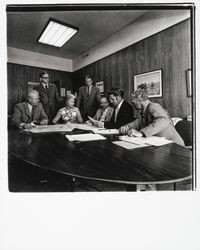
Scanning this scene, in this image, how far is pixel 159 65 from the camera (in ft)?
6.45

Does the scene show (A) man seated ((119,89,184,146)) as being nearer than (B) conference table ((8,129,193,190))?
No

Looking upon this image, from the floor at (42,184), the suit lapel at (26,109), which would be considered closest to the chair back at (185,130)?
the floor at (42,184)

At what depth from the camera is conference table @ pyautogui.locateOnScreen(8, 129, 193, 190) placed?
695 millimetres

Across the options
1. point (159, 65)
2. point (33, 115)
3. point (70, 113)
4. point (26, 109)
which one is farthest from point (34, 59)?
point (159, 65)

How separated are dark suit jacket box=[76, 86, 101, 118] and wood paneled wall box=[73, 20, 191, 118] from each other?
18 cm

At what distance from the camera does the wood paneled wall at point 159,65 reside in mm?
1292

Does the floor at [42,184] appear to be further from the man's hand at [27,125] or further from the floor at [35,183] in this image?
the man's hand at [27,125]

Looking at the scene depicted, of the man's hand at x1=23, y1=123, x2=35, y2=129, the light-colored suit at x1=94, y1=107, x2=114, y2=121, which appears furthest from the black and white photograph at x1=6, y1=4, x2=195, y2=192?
the light-colored suit at x1=94, y1=107, x2=114, y2=121

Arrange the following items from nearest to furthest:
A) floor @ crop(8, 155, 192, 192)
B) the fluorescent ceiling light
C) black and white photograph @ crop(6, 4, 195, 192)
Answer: black and white photograph @ crop(6, 4, 195, 192), floor @ crop(8, 155, 192, 192), the fluorescent ceiling light

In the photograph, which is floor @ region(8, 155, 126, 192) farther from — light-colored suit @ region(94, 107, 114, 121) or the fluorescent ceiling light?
light-colored suit @ region(94, 107, 114, 121)

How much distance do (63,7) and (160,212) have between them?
1424 mm

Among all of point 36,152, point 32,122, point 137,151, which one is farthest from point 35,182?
point 32,122

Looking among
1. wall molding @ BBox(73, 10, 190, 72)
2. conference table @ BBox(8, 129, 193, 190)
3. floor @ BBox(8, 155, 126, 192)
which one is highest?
wall molding @ BBox(73, 10, 190, 72)

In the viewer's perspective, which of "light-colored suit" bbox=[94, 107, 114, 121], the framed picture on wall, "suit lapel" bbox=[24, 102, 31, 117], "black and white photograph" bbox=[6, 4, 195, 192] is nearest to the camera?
"black and white photograph" bbox=[6, 4, 195, 192]
